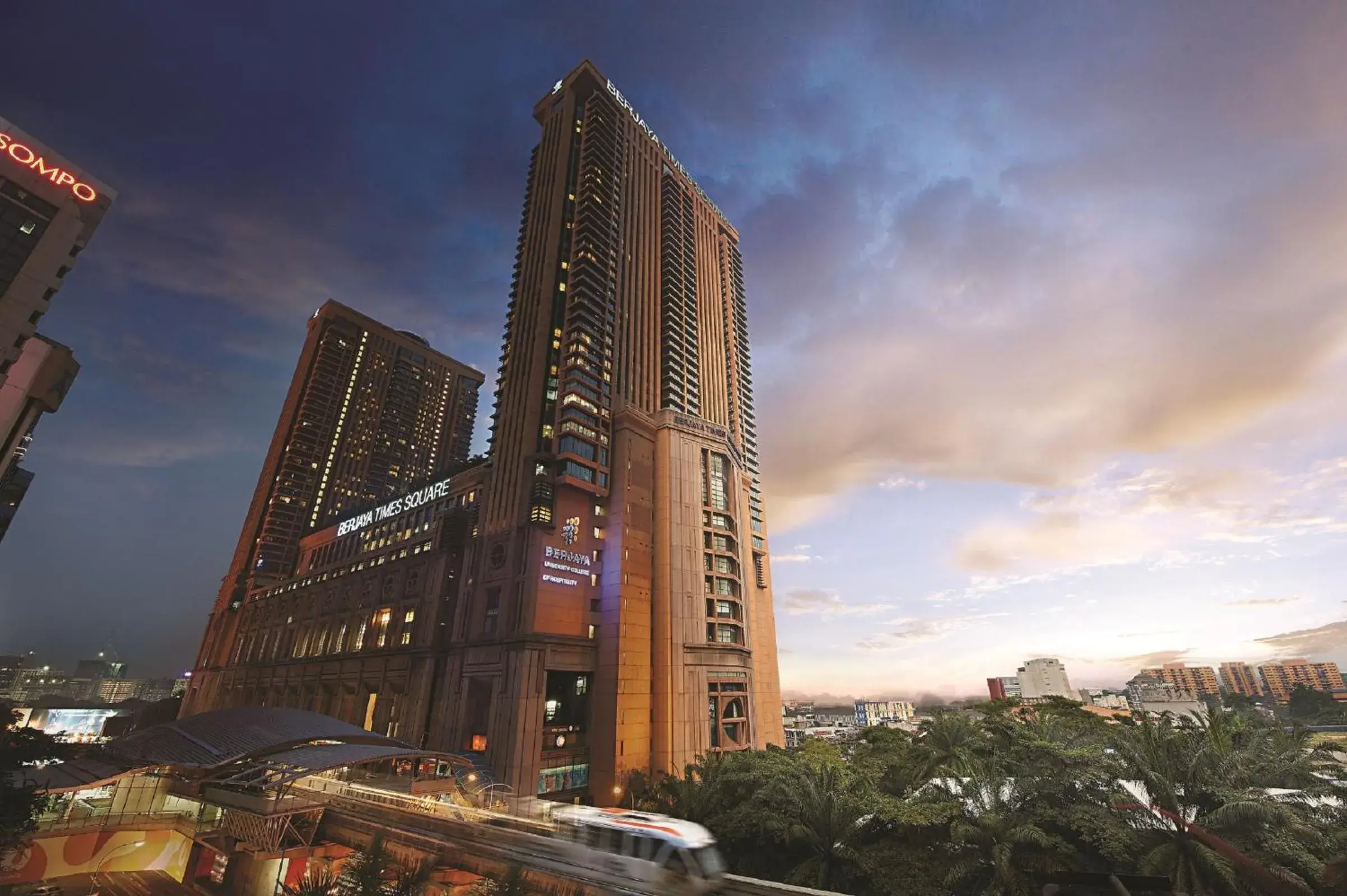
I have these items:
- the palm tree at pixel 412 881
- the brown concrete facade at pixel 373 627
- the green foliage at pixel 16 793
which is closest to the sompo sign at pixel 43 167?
the green foliage at pixel 16 793

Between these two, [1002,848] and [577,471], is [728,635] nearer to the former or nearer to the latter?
[577,471]

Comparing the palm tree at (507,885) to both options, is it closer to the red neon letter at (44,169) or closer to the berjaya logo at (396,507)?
the red neon letter at (44,169)

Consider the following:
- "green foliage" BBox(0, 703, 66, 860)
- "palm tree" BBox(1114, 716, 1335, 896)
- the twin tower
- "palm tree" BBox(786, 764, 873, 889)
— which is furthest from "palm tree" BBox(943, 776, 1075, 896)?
the twin tower

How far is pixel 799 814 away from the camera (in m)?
29.0

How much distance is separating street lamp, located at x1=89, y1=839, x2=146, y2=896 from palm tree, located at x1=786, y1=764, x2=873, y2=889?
153ft

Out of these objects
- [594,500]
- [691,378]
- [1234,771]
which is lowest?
[1234,771]

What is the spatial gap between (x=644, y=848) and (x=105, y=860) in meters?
46.5

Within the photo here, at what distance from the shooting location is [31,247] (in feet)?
151

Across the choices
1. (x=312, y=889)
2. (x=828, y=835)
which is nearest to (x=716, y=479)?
(x=828, y=835)

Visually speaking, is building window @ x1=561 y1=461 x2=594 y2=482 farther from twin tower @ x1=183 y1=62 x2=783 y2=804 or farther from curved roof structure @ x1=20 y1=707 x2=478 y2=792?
curved roof structure @ x1=20 y1=707 x2=478 y2=792

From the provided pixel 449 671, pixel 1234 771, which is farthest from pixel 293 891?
pixel 449 671

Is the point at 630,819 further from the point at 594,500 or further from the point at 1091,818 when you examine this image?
the point at 594,500

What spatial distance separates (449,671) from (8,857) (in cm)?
3888

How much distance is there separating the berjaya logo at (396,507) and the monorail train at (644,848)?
271 feet
